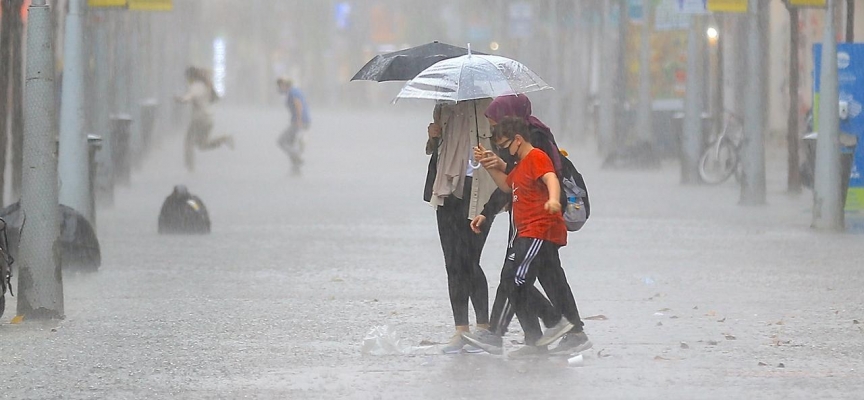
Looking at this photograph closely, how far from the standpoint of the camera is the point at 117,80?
92.4 ft

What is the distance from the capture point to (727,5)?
66.0 feet

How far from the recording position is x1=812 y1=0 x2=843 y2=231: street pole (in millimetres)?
16531

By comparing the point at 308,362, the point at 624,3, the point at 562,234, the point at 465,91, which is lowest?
the point at 308,362

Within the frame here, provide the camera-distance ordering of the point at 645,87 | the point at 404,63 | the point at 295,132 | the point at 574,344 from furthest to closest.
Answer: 1. the point at 645,87
2. the point at 295,132
3. the point at 404,63
4. the point at 574,344

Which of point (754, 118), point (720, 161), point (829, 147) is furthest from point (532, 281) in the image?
point (720, 161)

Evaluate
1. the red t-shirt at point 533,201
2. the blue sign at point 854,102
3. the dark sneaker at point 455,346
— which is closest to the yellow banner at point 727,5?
the blue sign at point 854,102

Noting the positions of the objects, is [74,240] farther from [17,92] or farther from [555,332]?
[555,332]

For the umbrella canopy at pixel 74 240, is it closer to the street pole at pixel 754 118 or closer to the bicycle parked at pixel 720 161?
the street pole at pixel 754 118

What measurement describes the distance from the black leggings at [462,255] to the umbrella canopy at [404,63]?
26.6 inches

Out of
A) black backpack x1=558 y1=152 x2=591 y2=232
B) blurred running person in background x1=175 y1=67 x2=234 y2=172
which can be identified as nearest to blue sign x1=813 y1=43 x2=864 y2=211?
black backpack x1=558 y1=152 x2=591 y2=232

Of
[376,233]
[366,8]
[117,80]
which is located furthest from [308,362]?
[366,8]

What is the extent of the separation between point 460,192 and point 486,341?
76cm

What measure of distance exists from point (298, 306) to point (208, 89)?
→ 1938 centimetres

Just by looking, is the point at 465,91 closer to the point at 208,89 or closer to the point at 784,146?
the point at 208,89
